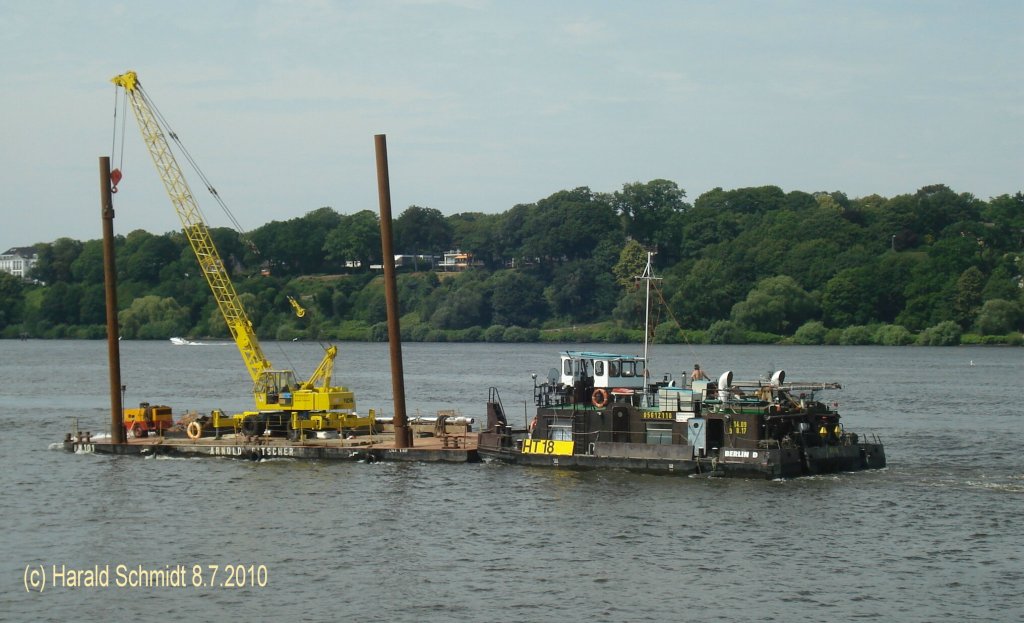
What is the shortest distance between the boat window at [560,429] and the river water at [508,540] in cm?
135

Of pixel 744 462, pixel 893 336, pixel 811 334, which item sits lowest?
pixel 744 462

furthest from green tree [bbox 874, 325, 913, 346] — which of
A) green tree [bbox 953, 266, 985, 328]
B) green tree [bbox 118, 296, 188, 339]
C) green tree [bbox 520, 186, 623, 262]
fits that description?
green tree [bbox 118, 296, 188, 339]

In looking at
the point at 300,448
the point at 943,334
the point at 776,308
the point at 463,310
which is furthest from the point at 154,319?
the point at 300,448

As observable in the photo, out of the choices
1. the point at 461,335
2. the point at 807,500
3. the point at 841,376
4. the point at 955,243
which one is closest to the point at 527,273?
the point at 461,335

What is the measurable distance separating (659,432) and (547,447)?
13.8 feet

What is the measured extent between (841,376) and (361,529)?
77.2 meters

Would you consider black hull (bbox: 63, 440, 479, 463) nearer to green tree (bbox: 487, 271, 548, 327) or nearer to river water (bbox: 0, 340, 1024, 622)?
river water (bbox: 0, 340, 1024, 622)

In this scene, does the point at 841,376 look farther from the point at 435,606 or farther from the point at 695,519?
the point at 435,606

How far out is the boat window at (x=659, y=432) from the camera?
46906 mm

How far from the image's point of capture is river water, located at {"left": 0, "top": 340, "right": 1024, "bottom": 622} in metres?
31.8

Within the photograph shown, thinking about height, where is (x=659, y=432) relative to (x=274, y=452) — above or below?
above

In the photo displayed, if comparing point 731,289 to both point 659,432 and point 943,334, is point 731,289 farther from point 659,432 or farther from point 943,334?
point 659,432

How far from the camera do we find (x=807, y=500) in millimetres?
43062

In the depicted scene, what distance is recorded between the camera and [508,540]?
3853 cm
